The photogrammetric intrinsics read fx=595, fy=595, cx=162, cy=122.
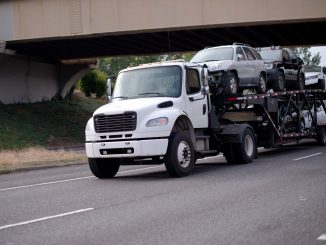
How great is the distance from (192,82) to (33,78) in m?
30.1

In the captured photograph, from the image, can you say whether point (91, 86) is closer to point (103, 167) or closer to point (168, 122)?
point (103, 167)

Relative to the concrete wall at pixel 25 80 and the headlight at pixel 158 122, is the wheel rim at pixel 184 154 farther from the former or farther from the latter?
the concrete wall at pixel 25 80

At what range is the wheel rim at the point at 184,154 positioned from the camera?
13.2 meters

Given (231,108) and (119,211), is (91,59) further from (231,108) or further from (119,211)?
(119,211)

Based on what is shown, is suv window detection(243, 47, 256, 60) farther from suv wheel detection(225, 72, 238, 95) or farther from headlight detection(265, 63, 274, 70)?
suv wheel detection(225, 72, 238, 95)

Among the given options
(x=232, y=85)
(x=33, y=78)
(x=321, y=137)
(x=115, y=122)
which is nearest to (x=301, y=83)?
(x=321, y=137)

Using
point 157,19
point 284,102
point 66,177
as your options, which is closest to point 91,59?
point 157,19

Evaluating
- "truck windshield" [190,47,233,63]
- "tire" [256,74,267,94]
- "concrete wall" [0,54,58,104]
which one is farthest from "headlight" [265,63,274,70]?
"concrete wall" [0,54,58,104]

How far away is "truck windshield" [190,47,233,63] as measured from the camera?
17361 millimetres

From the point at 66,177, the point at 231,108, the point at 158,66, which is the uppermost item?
the point at 158,66

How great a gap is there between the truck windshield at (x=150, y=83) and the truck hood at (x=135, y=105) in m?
0.32

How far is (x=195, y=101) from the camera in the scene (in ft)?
46.7

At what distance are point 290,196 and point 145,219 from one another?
2.81 meters

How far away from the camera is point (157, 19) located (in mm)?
29000
